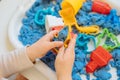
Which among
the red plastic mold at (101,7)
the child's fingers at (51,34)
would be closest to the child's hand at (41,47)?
the child's fingers at (51,34)

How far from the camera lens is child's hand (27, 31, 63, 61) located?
708 mm

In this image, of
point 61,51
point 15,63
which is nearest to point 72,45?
point 61,51

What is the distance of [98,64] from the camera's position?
28.0 inches

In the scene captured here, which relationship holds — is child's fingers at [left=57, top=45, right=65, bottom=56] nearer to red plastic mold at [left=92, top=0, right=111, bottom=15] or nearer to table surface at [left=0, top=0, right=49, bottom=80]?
table surface at [left=0, top=0, right=49, bottom=80]

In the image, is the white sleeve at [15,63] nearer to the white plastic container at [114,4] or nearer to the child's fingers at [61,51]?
the child's fingers at [61,51]

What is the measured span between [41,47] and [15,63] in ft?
0.26

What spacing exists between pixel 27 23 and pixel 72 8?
14 centimetres

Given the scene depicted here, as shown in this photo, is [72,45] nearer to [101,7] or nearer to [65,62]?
[65,62]

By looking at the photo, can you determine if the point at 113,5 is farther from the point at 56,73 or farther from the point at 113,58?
the point at 56,73

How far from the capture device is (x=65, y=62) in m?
0.69

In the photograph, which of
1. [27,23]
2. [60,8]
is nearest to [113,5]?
[60,8]

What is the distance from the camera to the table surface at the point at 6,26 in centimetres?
73

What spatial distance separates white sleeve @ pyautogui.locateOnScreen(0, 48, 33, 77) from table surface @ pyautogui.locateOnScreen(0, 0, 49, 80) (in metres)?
0.03

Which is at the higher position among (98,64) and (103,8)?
(103,8)
